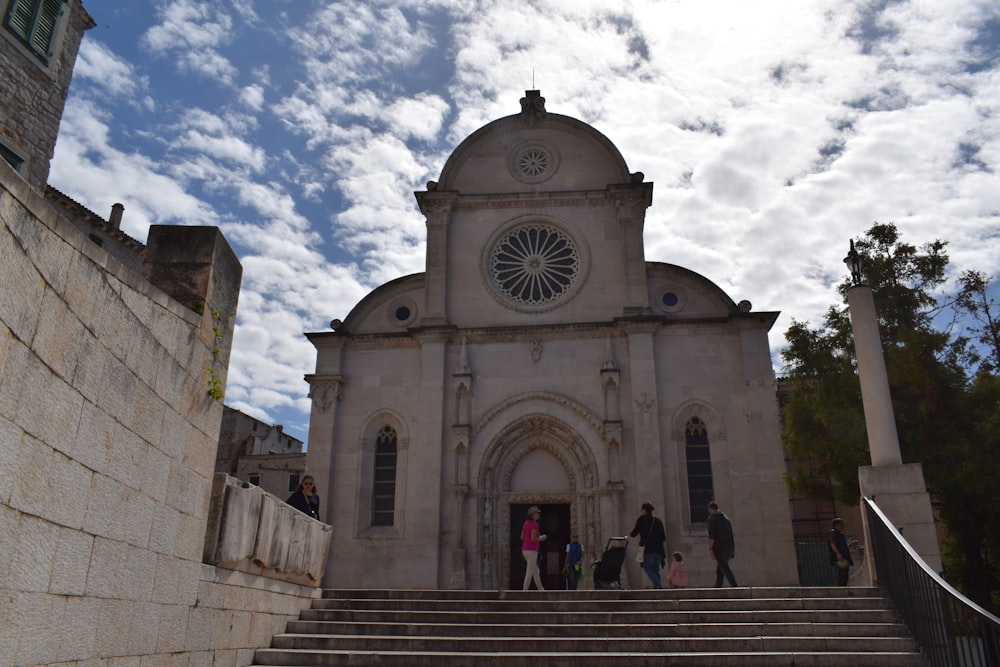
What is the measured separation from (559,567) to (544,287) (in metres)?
7.82

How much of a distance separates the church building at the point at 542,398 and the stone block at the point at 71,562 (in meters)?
14.9

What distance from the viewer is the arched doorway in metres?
20.5

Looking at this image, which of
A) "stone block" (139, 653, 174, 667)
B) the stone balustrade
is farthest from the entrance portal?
"stone block" (139, 653, 174, 667)

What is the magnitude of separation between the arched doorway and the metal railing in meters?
9.72

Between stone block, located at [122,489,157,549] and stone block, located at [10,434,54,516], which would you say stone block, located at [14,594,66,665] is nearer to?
stone block, located at [10,434,54,516]

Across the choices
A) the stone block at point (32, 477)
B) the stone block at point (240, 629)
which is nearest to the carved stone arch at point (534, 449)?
the stone block at point (240, 629)

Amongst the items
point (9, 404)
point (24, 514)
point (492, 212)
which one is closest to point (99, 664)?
point (24, 514)

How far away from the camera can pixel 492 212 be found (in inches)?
943

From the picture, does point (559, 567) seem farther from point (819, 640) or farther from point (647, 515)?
point (819, 640)

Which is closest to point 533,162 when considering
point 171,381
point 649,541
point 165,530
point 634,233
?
point 634,233

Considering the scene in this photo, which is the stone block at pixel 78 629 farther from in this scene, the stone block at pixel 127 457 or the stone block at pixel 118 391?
the stone block at pixel 118 391

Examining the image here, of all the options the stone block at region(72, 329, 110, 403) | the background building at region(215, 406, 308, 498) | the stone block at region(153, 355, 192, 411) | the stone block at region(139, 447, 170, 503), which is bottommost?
the stone block at region(139, 447, 170, 503)

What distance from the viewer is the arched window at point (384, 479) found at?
21.4m

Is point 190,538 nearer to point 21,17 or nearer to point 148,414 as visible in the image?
point 148,414
